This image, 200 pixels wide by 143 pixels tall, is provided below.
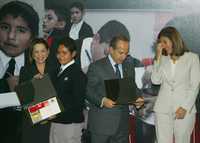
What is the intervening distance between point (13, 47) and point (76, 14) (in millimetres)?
827

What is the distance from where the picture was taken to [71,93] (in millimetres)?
3219

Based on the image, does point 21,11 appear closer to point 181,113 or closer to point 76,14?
point 76,14

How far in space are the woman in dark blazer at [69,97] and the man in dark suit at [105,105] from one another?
10 centimetres

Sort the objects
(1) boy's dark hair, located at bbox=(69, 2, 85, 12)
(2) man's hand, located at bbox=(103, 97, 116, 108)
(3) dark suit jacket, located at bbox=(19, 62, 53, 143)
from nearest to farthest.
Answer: (2) man's hand, located at bbox=(103, 97, 116, 108) < (3) dark suit jacket, located at bbox=(19, 62, 53, 143) < (1) boy's dark hair, located at bbox=(69, 2, 85, 12)

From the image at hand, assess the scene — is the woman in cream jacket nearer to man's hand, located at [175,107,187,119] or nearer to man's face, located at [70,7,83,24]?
man's hand, located at [175,107,187,119]

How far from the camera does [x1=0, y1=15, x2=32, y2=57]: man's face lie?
3.98 meters

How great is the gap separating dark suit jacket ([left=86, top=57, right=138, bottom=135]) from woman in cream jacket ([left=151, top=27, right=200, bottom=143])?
38 cm

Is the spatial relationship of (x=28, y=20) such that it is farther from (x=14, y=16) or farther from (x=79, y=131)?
(x=79, y=131)

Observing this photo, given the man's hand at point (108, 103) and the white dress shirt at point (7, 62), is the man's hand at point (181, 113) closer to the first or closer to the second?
the man's hand at point (108, 103)

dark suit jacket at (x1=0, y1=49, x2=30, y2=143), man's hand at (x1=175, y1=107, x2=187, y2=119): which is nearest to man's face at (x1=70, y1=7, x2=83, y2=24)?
dark suit jacket at (x1=0, y1=49, x2=30, y2=143)

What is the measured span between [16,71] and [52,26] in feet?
2.19

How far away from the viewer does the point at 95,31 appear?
13.1 ft

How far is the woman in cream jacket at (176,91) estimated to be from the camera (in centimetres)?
315

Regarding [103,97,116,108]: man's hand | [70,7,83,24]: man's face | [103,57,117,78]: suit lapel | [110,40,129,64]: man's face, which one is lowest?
[103,97,116,108]: man's hand
